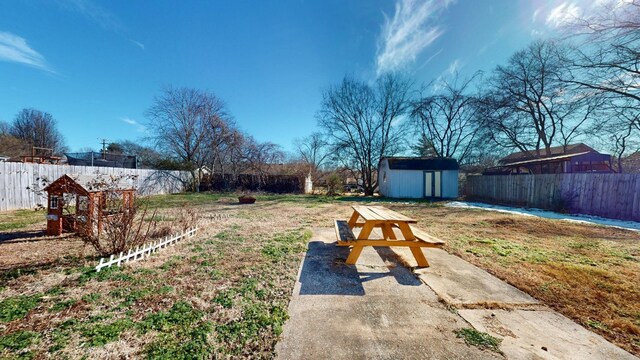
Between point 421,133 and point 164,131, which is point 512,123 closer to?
point 421,133

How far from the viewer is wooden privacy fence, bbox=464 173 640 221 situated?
912 centimetres

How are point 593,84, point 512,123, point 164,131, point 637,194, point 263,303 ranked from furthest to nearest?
point 164,131 < point 512,123 < point 593,84 < point 637,194 < point 263,303

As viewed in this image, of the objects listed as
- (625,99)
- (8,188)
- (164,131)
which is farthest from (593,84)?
(164,131)

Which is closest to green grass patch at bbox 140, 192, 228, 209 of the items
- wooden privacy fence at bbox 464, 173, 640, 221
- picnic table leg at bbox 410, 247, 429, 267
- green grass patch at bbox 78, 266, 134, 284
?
green grass patch at bbox 78, 266, 134, 284

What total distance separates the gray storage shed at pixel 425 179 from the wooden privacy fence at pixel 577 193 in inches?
130

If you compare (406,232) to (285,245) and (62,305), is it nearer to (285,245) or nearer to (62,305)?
(285,245)

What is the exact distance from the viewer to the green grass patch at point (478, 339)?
203 cm

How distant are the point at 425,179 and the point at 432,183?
65cm

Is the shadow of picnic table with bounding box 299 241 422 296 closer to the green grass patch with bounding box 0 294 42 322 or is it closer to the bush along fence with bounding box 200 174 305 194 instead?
the green grass patch with bounding box 0 294 42 322

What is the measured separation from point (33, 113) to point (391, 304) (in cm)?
5427

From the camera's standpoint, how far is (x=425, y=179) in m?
19.2

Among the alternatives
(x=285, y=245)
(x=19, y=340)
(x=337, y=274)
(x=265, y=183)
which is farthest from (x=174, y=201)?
(x=337, y=274)

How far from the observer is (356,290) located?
3094 mm

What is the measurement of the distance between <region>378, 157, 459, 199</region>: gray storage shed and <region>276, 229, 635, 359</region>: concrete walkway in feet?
52.8
